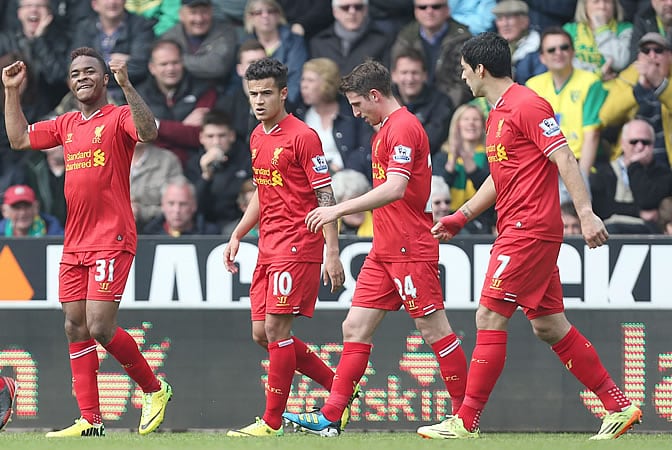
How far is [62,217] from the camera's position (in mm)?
10938

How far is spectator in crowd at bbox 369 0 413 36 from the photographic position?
36.3ft

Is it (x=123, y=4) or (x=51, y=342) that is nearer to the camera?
(x=51, y=342)

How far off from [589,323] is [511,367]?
0.60 metres

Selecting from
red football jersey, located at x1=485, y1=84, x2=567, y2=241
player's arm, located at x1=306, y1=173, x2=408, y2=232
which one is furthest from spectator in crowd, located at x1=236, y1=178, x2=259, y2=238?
red football jersey, located at x1=485, y1=84, x2=567, y2=241

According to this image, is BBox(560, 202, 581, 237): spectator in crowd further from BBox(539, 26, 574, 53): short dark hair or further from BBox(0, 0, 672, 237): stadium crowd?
BBox(539, 26, 574, 53): short dark hair

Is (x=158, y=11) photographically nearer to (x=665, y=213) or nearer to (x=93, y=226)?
(x=93, y=226)

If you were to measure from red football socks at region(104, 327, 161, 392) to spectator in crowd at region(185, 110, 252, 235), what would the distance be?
3.01 meters

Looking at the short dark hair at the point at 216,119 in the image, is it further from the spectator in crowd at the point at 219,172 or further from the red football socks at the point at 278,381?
the red football socks at the point at 278,381

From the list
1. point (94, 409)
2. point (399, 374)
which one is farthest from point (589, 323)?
point (94, 409)

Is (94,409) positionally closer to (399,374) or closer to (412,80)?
(399,374)

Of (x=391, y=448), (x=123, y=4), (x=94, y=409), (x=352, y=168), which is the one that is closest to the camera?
(x=391, y=448)

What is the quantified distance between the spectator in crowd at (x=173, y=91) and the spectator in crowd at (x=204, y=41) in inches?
3.2

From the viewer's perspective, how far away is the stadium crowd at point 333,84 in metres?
10.3

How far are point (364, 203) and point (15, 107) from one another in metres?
2.40
